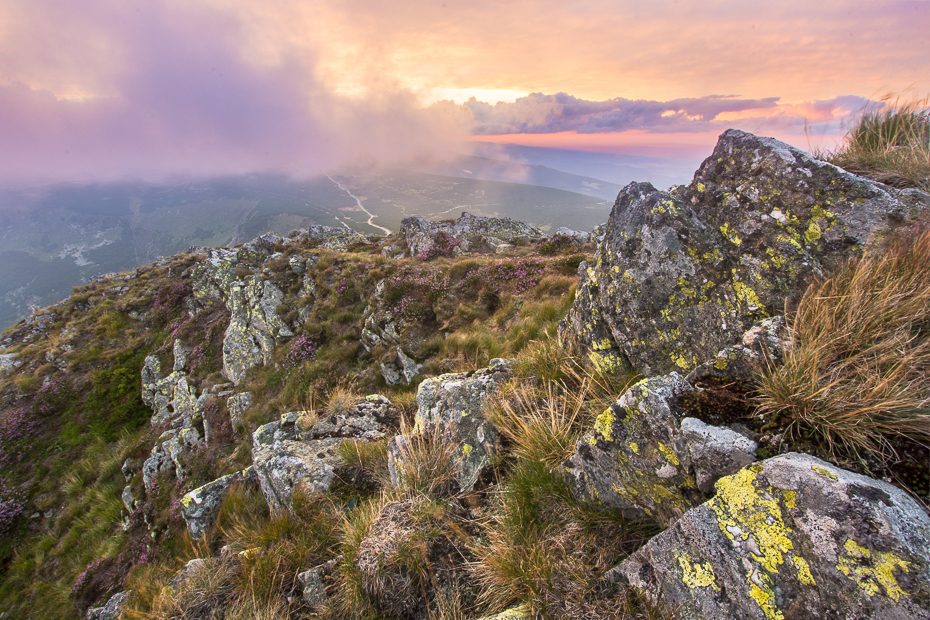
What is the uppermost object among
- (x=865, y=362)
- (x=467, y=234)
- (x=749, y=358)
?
(x=865, y=362)

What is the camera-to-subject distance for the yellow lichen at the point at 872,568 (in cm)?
192

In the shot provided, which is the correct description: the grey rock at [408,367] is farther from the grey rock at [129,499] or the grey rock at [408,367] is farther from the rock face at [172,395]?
the grey rock at [129,499]

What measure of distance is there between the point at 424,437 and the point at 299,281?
17244mm

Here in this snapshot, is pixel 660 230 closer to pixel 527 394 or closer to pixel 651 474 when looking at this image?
pixel 527 394

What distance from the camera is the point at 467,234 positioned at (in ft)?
131

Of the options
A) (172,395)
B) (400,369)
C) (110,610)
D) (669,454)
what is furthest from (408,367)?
(172,395)

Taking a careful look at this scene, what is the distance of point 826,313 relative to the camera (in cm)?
336

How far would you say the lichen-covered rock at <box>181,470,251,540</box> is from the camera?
7484 millimetres

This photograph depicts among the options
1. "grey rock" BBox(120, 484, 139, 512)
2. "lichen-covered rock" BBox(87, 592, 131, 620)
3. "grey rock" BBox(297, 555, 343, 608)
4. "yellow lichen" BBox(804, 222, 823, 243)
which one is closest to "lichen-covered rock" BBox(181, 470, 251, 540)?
"lichen-covered rock" BBox(87, 592, 131, 620)

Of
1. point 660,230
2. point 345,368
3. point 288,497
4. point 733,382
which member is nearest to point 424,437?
point 288,497

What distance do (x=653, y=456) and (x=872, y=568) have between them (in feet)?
5.13

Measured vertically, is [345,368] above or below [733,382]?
below

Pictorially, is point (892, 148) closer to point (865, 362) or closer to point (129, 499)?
point (865, 362)

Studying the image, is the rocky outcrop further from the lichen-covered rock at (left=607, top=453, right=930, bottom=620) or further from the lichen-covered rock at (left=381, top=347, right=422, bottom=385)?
the lichen-covered rock at (left=607, top=453, right=930, bottom=620)
